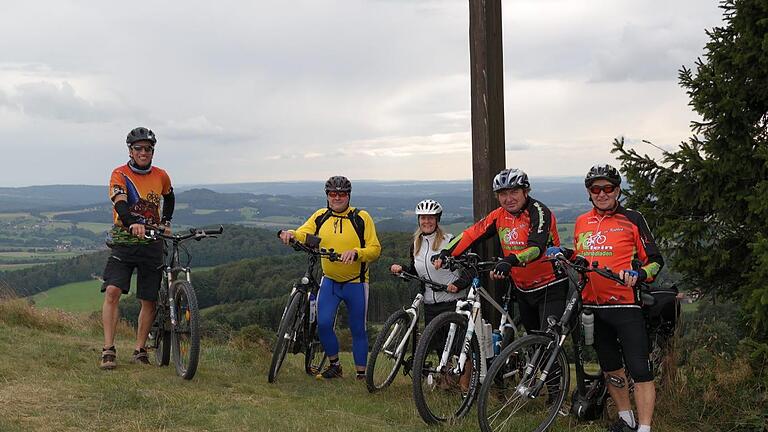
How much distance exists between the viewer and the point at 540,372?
466cm

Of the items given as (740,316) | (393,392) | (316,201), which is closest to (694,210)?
(740,316)

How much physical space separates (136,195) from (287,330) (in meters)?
2.06

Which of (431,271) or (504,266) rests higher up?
(504,266)

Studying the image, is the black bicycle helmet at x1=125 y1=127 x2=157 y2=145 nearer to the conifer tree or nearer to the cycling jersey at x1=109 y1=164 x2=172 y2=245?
the cycling jersey at x1=109 y1=164 x2=172 y2=245

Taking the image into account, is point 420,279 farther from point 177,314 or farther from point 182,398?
point 177,314

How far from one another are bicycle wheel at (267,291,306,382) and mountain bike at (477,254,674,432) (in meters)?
2.27

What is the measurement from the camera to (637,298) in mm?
4582

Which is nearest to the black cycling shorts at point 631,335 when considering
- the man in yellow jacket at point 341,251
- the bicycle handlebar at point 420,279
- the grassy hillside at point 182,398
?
the grassy hillside at point 182,398

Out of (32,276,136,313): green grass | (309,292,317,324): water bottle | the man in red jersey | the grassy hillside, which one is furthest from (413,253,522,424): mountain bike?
(32,276,136,313): green grass

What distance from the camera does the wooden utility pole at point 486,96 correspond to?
5988 millimetres

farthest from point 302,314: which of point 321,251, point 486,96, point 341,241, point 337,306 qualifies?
point 486,96

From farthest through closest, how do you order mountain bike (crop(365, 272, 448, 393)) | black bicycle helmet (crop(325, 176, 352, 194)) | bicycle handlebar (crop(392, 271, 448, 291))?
1. black bicycle helmet (crop(325, 176, 352, 194))
2. mountain bike (crop(365, 272, 448, 393))
3. bicycle handlebar (crop(392, 271, 448, 291))

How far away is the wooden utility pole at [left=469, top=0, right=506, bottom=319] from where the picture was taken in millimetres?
5988

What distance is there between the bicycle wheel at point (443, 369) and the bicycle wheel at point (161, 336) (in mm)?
2985
